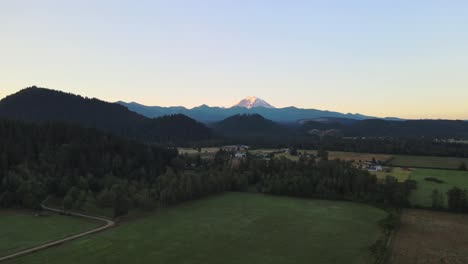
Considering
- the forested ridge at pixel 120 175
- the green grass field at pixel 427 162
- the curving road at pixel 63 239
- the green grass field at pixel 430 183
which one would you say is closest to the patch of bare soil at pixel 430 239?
the green grass field at pixel 430 183

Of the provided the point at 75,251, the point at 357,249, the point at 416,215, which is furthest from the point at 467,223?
the point at 75,251

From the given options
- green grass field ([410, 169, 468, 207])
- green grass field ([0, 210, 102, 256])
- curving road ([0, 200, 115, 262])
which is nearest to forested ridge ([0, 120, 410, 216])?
curving road ([0, 200, 115, 262])

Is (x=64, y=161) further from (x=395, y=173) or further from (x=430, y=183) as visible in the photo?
(x=430, y=183)

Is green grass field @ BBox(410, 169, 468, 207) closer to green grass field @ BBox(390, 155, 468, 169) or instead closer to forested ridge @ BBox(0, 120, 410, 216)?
forested ridge @ BBox(0, 120, 410, 216)

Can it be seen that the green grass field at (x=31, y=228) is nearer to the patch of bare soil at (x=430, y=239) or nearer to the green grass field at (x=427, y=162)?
the patch of bare soil at (x=430, y=239)

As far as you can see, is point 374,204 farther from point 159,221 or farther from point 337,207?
point 159,221

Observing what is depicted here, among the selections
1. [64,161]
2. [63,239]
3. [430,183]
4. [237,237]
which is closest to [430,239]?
[237,237]
